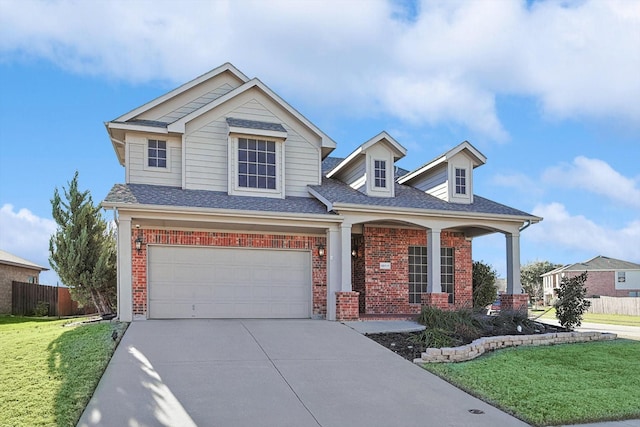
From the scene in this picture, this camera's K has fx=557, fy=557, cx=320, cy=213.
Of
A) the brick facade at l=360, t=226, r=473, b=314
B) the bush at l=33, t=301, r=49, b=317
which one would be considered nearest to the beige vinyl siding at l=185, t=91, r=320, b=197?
the brick facade at l=360, t=226, r=473, b=314

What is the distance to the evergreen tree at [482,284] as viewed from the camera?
742 inches

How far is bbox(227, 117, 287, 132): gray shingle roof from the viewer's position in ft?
53.2

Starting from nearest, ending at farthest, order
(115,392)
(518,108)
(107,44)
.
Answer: (115,392) → (107,44) → (518,108)

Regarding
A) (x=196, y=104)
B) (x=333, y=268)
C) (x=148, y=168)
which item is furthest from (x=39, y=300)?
(x=333, y=268)

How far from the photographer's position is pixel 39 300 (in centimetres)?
2545

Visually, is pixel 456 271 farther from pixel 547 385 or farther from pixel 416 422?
pixel 416 422

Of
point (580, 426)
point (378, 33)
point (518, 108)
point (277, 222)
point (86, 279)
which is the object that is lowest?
point (580, 426)

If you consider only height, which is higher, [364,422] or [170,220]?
[170,220]

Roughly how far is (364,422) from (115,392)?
11.8 ft

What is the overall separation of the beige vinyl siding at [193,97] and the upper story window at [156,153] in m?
0.88

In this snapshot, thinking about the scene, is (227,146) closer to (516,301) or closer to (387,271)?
(387,271)

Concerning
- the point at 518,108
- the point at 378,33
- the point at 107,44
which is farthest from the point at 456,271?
the point at 107,44

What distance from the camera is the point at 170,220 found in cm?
1398

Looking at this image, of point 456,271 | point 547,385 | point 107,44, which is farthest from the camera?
point 456,271
